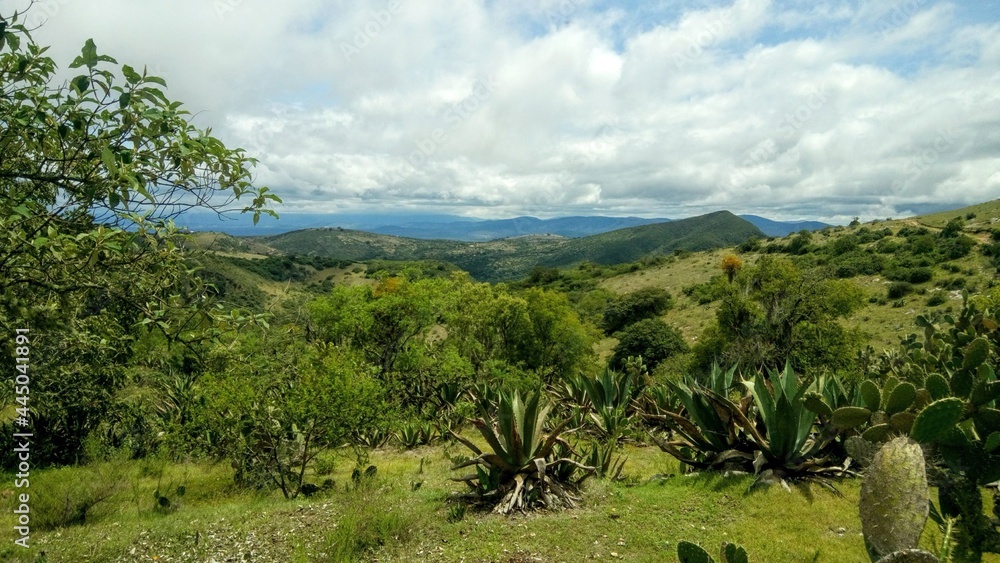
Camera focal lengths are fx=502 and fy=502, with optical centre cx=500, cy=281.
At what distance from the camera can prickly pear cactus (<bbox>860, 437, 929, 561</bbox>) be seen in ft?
6.97

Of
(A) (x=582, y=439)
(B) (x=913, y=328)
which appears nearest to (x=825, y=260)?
(B) (x=913, y=328)

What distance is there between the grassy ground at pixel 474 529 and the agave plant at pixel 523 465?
361 millimetres

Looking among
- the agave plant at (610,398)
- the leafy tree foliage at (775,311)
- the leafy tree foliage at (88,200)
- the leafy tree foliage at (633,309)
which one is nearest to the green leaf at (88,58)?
the leafy tree foliage at (88,200)

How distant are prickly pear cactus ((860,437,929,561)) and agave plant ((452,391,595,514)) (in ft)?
16.1

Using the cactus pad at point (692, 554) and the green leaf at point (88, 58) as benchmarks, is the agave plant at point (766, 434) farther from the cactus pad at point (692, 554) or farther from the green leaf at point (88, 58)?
the green leaf at point (88, 58)

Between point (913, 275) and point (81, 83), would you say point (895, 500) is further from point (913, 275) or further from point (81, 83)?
point (913, 275)

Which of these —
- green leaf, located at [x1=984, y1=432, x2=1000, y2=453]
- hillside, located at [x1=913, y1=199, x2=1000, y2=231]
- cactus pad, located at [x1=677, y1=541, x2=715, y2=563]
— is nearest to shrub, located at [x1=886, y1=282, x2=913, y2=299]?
hillside, located at [x1=913, y1=199, x2=1000, y2=231]

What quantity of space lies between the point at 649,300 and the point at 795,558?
1607 inches

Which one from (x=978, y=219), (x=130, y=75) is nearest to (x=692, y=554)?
(x=130, y=75)

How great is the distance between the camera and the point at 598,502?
6793 millimetres

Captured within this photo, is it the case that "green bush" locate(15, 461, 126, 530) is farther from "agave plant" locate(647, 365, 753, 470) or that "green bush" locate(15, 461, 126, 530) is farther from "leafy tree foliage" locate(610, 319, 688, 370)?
"leafy tree foliage" locate(610, 319, 688, 370)

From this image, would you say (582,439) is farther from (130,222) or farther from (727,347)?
(727,347)

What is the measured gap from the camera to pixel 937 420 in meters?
2.53

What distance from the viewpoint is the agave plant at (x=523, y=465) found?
678 centimetres
